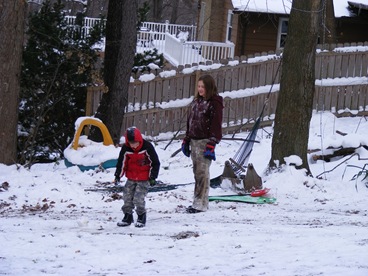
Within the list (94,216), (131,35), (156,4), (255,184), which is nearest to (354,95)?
(131,35)

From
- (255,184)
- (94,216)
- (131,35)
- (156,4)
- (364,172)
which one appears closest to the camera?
(94,216)

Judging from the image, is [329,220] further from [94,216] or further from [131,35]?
[131,35]

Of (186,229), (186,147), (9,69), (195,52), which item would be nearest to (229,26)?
(195,52)

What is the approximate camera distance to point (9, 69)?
12.1 m

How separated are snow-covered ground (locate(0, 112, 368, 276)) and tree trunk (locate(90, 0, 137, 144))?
131 inches

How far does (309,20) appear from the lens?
1118 centimetres

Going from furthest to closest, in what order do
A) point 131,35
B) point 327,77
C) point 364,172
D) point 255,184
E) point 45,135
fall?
point 327,77 < point 45,135 < point 131,35 < point 364,172 < point 255,184

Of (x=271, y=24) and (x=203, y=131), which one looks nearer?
(x=203, y=131)

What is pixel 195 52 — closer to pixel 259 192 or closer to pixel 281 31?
pixel 281 31

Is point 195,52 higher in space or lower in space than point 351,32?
lower

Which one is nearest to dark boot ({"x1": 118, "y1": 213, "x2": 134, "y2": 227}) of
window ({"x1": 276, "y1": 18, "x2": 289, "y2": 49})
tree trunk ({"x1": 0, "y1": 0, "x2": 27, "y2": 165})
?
tree trunk ({"x1": 0, "y1": 0, "x2": 27, "y2": 165})

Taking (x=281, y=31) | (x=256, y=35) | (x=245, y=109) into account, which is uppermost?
(x=281, y=31)

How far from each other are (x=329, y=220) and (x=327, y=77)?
1019 cm

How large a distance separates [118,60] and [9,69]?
3779mm
